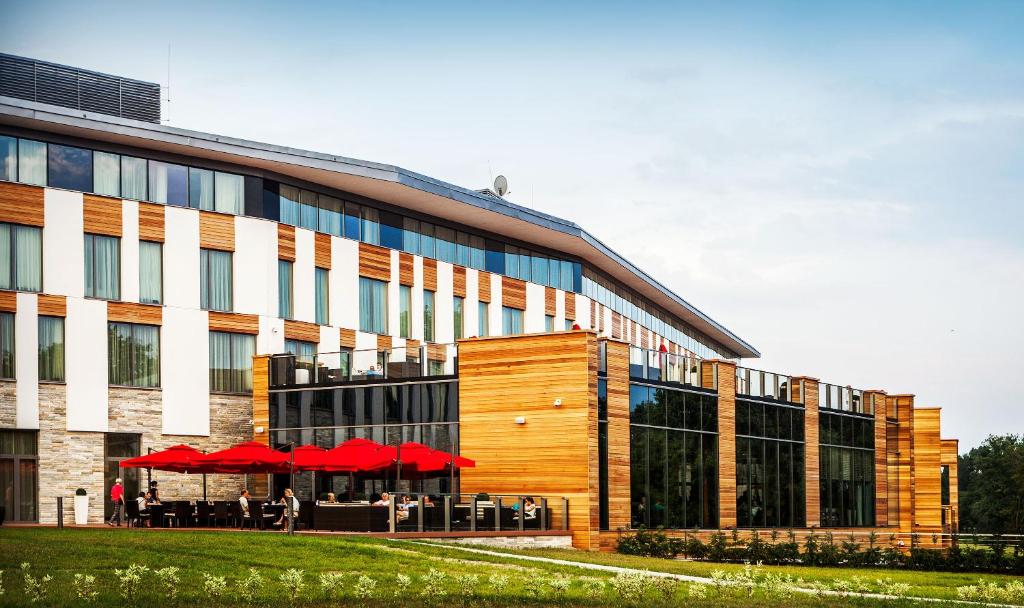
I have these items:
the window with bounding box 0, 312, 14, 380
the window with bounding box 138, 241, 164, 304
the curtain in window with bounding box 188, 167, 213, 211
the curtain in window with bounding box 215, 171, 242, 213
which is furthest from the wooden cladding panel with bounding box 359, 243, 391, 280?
the window with bounding box 0, 312, 14, 380

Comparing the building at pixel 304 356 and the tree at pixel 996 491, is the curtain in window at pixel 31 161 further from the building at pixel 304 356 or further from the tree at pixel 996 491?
the tree at pixel 996 491

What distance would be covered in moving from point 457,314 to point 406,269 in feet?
11.4

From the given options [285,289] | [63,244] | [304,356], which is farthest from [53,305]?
[285,289]

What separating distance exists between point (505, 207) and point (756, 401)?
42.1 ft

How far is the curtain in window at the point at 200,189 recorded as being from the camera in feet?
140

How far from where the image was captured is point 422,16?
1745 centimetres

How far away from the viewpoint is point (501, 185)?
5909 cm

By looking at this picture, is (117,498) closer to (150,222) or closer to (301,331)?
(150,222)

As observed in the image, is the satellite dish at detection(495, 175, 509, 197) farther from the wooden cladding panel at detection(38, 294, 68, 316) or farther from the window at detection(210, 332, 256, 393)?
the wooden cladding panel at detection(38, 294, 68, 316)

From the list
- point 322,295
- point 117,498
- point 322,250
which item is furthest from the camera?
point 322,295

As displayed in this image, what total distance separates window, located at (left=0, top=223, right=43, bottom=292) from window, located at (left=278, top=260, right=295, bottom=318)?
8363mm

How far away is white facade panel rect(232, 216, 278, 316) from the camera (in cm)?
4353

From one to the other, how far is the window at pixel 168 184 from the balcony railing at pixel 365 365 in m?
5.99

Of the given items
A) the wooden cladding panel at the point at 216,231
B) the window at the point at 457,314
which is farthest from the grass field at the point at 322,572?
the window at the point at 457,314
